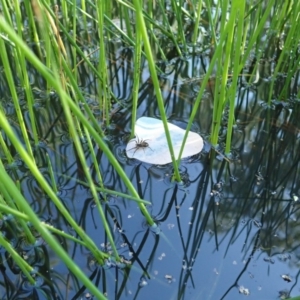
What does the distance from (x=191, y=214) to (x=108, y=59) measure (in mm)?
650

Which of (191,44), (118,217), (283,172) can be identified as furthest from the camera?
(191,44)

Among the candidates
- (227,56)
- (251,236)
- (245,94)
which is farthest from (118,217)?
(245,94)

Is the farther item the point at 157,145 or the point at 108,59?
the point at 108,59

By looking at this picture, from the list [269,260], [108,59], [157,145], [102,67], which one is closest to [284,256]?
[269,260]

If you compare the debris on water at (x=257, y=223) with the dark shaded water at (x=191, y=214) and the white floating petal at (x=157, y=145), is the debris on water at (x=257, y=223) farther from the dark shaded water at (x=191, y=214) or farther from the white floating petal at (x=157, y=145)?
the white floating petal at (x=157, y=145)

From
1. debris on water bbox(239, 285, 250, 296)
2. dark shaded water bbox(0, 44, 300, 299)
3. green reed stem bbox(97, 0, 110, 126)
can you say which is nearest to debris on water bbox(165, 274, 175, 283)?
dark shaded water bbox(0, 44, 300, 299)

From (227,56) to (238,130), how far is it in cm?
30

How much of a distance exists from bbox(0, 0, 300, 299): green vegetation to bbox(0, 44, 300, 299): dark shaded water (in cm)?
2

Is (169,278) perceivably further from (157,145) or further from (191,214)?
(157,145)

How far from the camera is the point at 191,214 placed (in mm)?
782

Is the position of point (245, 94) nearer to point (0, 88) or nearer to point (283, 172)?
point (283, 172)

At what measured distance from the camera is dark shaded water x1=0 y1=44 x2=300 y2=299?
2.19 feet

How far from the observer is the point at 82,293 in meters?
0.66

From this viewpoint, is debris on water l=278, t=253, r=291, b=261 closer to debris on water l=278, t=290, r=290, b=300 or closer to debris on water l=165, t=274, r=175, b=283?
debris on water l=278, t=290, r=290, b=300
